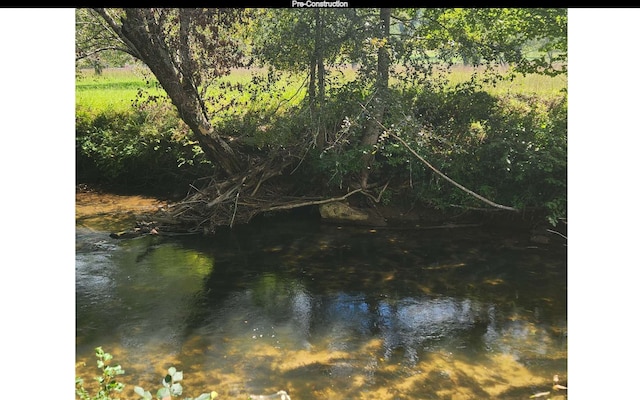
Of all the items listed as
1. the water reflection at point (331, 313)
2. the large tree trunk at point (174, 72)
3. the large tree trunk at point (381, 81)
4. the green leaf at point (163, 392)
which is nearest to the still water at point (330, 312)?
the water reflection at point (331, 313)

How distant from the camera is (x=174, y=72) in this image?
5.30 meters

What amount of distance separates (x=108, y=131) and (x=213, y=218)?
127 centimetres

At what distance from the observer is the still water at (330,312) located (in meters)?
3.14

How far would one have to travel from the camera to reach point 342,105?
5508mm

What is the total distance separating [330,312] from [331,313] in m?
0.02

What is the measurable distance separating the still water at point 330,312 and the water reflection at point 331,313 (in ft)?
0.04

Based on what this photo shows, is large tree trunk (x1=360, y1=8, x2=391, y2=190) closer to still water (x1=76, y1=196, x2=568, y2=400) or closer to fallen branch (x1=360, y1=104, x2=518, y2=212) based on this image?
fallen branch (x1=360, y1=104, x2=518, y2=212)

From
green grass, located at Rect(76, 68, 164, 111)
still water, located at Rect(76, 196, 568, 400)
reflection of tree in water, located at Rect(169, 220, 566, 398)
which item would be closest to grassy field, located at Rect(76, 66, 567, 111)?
green grass, located at Rect(76, 68, 164, 111)

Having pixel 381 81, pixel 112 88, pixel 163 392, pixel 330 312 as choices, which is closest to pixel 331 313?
pixel 330 312

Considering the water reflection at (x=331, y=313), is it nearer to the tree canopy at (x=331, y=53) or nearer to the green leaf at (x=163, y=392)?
the tree canopy at (x=331, y=53)

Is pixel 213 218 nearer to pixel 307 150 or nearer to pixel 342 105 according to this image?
pixel 307 150
